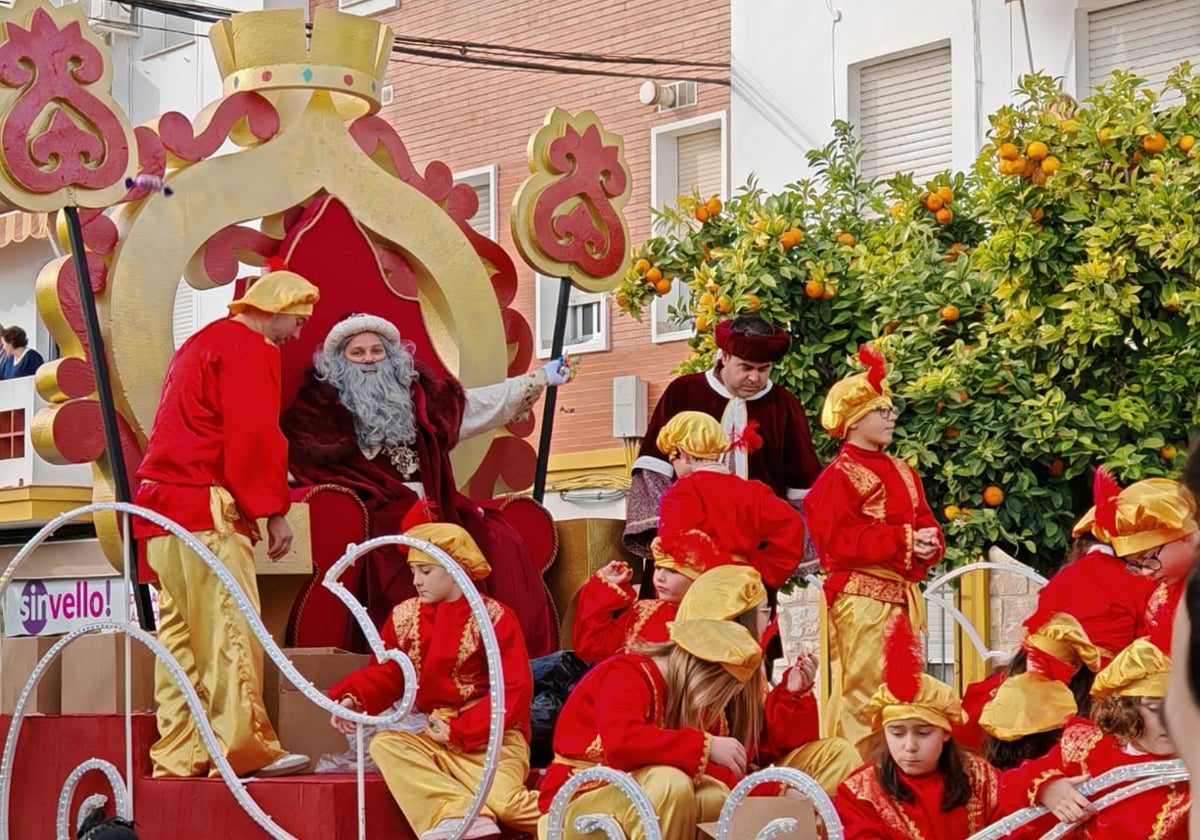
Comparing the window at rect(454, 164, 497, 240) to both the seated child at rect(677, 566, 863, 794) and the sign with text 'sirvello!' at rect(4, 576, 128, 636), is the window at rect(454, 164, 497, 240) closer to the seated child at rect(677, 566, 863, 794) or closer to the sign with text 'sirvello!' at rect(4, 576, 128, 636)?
the sign with text 'sirvello!' at rect(4, 576, 128, 636)

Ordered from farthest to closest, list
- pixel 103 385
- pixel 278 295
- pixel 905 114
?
pixel 905 114, pixel 103 385, pixel 278 295

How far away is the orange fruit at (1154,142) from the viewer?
280 inches

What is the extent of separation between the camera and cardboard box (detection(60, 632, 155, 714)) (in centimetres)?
602

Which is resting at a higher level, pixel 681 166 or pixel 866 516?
pixel 681 166

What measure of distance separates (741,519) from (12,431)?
738 centimetres

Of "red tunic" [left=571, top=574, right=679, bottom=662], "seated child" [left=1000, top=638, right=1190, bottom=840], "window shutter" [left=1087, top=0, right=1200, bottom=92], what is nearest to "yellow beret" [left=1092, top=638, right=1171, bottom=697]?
"seated child" [left=1000, top=638, right=1190, bottom=840]

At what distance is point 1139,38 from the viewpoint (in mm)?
11539

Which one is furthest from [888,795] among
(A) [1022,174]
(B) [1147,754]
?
(A) [1022,174]

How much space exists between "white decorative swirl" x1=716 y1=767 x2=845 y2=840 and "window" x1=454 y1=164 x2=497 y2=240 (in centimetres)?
1091

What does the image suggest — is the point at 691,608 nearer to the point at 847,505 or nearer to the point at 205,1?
the point at 847,505

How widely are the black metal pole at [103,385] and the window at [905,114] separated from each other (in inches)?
272

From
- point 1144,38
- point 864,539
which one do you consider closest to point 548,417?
point 864,539

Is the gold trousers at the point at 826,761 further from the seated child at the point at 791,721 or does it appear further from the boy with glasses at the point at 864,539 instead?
the boy with glasses at the point at 864,539

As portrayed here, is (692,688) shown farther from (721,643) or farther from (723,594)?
(723,594)
